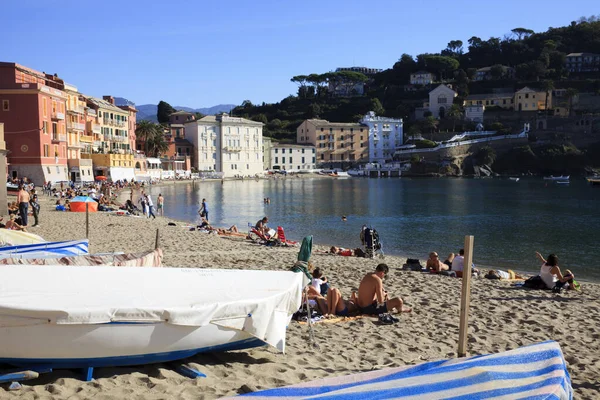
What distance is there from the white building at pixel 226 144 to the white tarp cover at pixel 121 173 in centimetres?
2274

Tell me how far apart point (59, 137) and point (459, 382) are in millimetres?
53893

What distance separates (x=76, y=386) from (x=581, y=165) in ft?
361

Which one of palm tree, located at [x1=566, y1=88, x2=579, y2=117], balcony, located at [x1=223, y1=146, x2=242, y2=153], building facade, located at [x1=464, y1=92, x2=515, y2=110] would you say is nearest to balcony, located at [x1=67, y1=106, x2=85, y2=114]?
balcony, located at [x1=223, y1=146, x2=242, y2=153]

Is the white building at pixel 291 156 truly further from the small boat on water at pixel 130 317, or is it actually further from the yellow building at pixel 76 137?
the small boat on water at pixel 130 317

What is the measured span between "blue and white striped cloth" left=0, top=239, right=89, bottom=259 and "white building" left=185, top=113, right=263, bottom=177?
8164 centimetres

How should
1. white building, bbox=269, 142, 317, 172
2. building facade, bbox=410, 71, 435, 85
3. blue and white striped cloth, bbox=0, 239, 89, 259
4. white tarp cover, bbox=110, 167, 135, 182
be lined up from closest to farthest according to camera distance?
blue and white striped cloth, bbox=0, 239, 89, 259 < white tarp cover, bbox=110, 167, 135, 182 < white building, bbox=269, 142, 317, 172 < building facade, bbox=410, 71, 435, 85

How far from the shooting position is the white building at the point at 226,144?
9231cm

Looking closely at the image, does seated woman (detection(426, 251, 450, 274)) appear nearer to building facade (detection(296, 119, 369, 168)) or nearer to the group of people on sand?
the group of people on sand

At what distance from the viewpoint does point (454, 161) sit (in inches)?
4018

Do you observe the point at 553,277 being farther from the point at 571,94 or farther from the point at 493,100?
the point at 493,100

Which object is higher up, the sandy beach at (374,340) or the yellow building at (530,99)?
the yellow building at (530,99)

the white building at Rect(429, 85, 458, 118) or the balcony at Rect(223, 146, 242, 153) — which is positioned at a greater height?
the white building at Rect(429, 85, 458, 118)

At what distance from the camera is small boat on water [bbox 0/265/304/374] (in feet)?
17.5

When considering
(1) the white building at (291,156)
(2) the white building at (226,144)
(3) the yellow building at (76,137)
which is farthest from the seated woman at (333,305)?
(1) the white building at (291,156)
